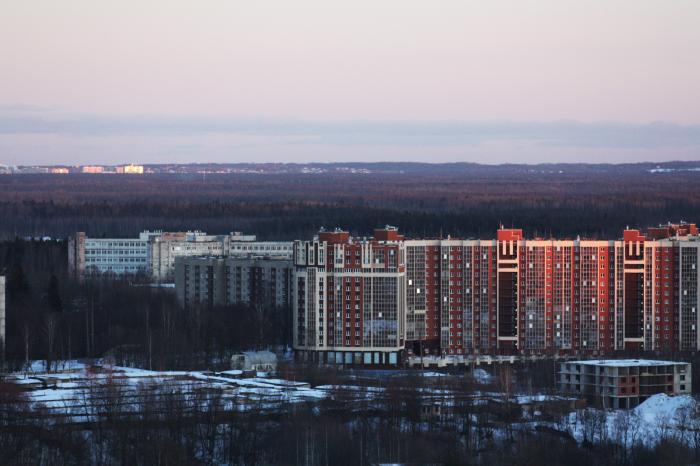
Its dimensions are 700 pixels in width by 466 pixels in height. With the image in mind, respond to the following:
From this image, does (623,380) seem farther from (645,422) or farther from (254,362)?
(254,362)

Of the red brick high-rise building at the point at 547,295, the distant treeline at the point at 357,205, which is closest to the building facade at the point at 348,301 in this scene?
the red brick high-rise building at the point at 547,295

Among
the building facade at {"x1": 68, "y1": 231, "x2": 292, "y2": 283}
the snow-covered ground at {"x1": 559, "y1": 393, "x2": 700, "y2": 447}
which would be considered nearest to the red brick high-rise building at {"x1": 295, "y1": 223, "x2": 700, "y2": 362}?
the snow-covered ground at {"x1": 559, "y1": 393, "x2": 700, "y2": 447}

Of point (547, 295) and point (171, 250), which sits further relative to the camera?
point (171, 250)

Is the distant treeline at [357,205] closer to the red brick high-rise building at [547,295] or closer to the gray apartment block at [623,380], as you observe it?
the red brick high-rise building at [547,295]

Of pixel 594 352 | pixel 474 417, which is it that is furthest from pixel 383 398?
pixel 594 352

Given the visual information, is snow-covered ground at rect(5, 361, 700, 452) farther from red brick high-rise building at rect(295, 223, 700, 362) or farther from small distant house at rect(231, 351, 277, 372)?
red brick high-rise building at rect(295, 223, 700, 362)

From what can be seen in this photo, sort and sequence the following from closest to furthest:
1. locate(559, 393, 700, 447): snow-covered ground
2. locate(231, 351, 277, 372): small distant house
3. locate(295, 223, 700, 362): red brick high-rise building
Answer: locate(559, 393, 700, 447): snow-covered ground
locate(231, 351, 277, 372): small distant house
locate(295, 223, 700, 362): red brick high-rise building

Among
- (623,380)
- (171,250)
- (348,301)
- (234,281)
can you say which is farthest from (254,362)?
(171,250)
